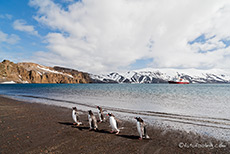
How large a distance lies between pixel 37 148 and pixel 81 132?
9.40 feet

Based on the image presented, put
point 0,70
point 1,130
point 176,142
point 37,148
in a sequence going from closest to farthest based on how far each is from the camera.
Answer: point 37,148 < point 176,142 < point 1,130 < point 0,70

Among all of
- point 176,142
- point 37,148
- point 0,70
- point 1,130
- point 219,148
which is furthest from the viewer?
point 0,70

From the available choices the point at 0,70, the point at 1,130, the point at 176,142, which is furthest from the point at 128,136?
the point at 0,70

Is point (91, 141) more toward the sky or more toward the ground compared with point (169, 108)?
more toward the sky

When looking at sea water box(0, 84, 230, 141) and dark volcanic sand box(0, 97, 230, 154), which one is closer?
dark volcanic sand box(0, 97, 230, 154)

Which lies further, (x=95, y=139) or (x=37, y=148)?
(x=95, y=139)

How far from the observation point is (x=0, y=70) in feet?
603

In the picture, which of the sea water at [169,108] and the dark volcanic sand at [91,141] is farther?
the sea water at [169,108]

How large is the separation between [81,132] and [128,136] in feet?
10.8

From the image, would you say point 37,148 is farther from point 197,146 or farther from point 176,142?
point 197,146

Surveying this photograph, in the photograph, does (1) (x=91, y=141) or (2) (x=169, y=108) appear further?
(2) (x=169, y=108)

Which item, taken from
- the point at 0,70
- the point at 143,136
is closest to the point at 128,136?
the point at 143,136

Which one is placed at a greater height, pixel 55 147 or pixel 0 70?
pixel 0 70

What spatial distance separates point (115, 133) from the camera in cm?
849
